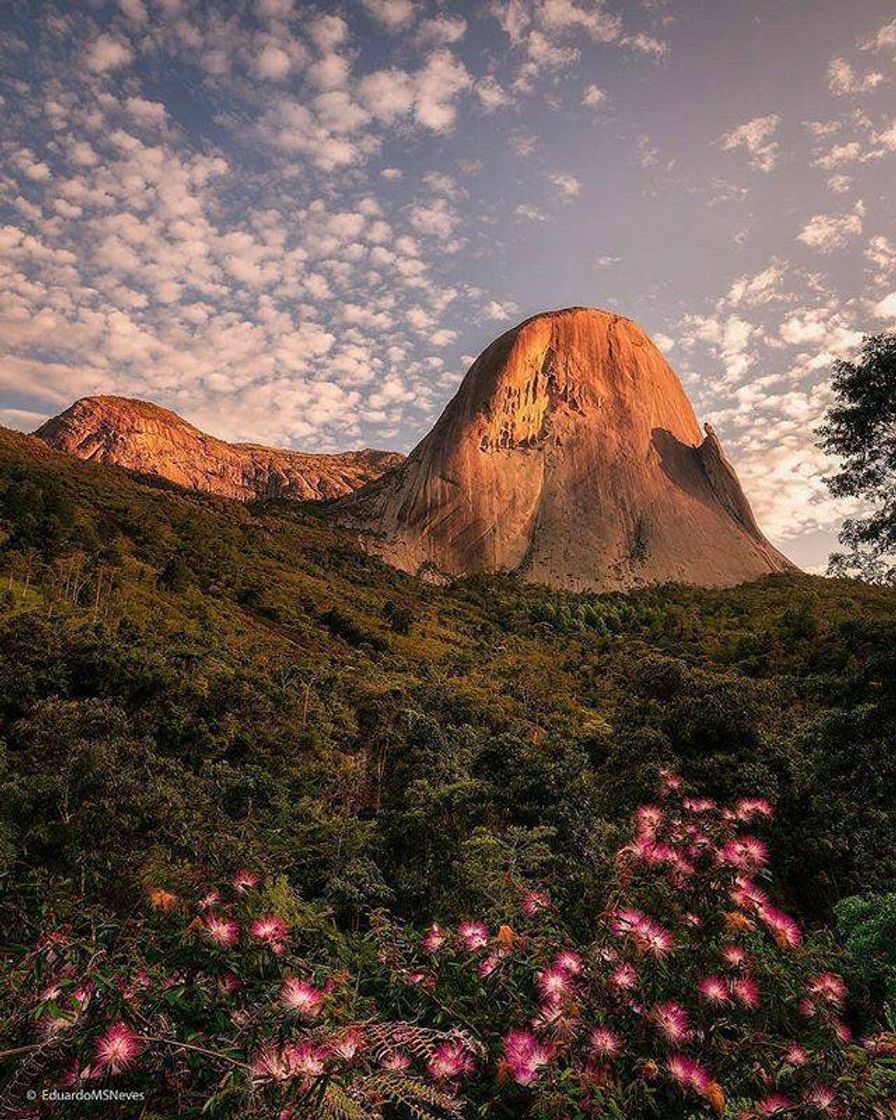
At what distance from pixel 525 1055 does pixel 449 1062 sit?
28cm

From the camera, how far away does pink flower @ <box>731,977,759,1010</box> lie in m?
2.40

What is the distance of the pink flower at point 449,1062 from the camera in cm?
217

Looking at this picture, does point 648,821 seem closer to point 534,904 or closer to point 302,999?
point 534,904

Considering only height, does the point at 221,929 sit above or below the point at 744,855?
below

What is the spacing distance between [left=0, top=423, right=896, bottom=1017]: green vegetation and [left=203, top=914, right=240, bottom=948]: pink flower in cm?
71

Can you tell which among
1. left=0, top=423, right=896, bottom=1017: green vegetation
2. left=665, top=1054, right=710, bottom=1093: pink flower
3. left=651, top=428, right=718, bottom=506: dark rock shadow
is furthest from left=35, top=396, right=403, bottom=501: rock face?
left=665, top=1054, right=710, bottom=1093: pink flower

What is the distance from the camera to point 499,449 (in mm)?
74062

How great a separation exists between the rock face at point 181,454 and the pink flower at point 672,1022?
372 ft

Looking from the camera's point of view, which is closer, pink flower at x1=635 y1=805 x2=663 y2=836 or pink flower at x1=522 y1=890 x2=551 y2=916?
pink flower at x1=635 y1=805 x2=663 y2=836

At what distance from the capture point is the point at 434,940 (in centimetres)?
299

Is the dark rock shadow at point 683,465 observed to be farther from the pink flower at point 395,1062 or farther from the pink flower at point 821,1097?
the pink flower at point 395,1062

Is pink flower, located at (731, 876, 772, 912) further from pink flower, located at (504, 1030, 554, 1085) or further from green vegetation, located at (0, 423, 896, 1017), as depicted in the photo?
green vegetation, located at (0, 423, 896, 1017)

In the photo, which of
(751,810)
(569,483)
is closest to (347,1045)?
(751,810)

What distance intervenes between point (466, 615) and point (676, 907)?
1937 inches
